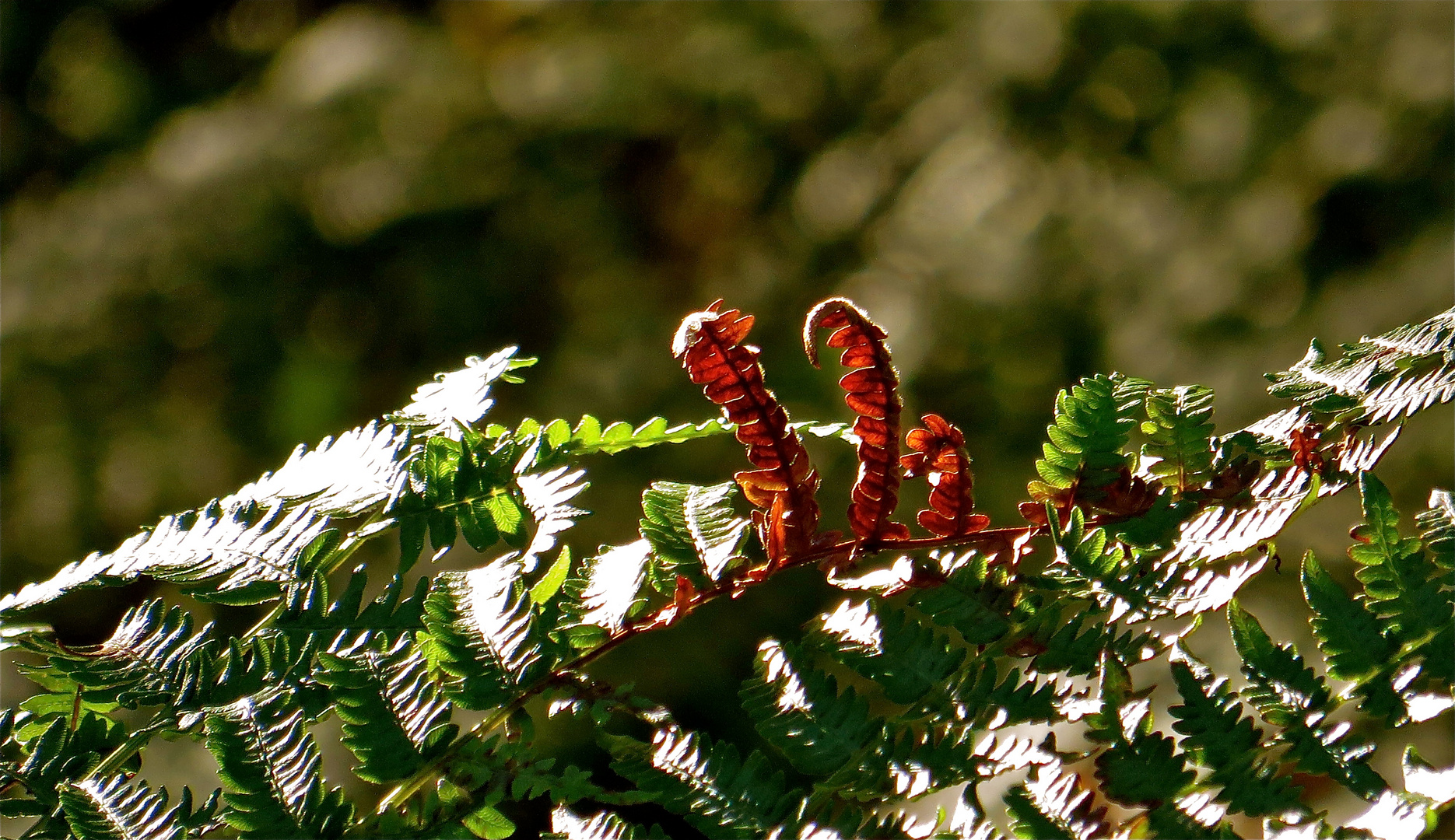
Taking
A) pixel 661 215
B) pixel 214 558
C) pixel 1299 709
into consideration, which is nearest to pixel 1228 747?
pixel 1299 709

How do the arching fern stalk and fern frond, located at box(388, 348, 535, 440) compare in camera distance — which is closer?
the arching fern stalk

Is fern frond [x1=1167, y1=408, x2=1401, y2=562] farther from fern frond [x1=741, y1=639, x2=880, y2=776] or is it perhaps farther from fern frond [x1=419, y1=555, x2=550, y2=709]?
fern frond [x1=419, y1=555, x2=550, y2=709]

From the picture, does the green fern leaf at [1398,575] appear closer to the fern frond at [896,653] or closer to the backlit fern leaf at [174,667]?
the fern frond at [896,653]

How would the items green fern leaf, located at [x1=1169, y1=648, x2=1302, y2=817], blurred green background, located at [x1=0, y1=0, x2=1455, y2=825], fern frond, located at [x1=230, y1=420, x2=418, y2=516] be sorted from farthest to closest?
1. blurred green background, located at [x1=0, y1=0, x2=1455, y2=825]
2. fern frond, located at [x1=230, y1=420, x2=418, y2=516]
3. green fern leaf, located at [x1=1169, y1=648, x2=1302, y2=817]

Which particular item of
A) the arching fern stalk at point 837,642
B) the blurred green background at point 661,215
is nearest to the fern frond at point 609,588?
the arching fern stalk at point 837,642

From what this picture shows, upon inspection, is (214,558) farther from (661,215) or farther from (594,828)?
(661,215)

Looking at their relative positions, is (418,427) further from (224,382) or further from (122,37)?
(122,37)

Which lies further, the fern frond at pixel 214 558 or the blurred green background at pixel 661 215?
the blurred green background at pixel 661 215

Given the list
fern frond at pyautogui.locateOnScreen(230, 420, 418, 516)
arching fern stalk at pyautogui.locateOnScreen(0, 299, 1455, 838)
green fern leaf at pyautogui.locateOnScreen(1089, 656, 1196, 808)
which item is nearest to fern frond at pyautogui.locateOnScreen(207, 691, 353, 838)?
arching fern stalk at pyautogui.locateOnScreen(0, 299, 1455, 838)
